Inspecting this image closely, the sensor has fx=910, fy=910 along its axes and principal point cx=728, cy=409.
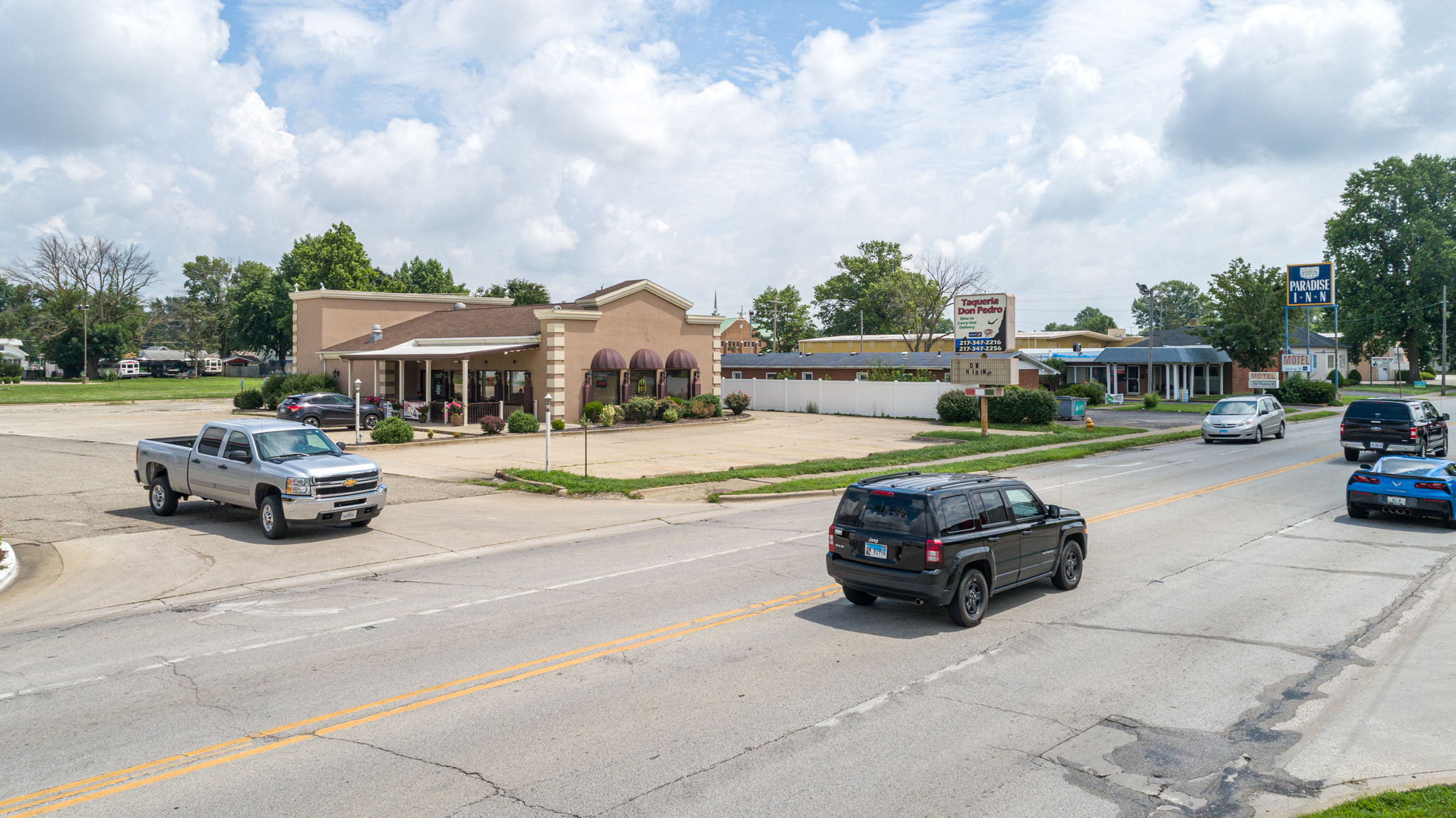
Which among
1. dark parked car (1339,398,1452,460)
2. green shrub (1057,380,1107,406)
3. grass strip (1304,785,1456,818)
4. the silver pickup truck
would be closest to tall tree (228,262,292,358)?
green shrub (1057,380,1107,406)

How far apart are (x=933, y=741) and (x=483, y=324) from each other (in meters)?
41.4

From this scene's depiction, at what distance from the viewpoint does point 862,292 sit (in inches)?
4262

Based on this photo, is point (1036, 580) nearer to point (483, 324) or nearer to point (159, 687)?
point (159, 687)

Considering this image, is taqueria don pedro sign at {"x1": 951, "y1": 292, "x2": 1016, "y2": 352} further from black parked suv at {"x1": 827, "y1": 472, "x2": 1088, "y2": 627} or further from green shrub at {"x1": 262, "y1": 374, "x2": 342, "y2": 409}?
green shrub at {"x1": 262, "y1": 374, "x2": 342, "y2": 409}

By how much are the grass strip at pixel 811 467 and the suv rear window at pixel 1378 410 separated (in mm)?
9968

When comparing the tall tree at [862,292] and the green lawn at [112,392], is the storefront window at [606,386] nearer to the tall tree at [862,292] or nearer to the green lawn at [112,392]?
the green lawn at [112,392]

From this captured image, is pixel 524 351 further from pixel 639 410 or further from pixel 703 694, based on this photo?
pixel 703 694

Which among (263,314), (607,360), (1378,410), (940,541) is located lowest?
(940,541)

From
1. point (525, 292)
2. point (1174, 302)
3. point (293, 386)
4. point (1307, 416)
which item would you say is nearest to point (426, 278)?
point (525, 292)

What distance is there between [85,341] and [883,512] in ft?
327

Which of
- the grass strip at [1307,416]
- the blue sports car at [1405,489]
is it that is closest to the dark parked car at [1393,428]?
the blue sports car at [1405,489]

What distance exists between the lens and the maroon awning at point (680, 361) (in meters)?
44.7

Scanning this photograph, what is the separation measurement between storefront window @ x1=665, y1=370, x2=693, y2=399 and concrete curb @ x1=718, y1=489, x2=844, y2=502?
2348cm

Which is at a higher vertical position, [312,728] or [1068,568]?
[1068,568]
